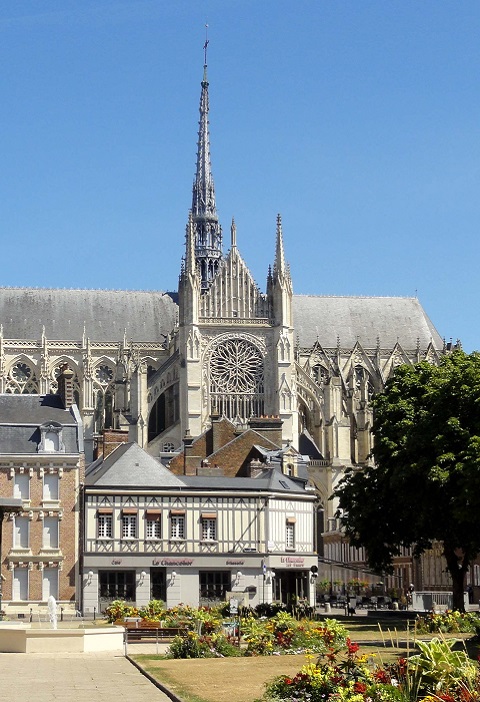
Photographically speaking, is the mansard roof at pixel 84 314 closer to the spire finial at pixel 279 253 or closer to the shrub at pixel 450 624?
the spire finial at pixel 279 253

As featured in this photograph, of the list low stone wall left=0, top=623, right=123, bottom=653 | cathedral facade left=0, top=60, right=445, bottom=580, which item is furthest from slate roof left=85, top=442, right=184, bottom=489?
cathedral facade left=0, top=60, right=445, bottom=580

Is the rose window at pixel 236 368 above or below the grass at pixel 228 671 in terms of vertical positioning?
A: above

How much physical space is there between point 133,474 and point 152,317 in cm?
5631

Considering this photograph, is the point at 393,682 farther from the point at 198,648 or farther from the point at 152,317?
the point at 152,317

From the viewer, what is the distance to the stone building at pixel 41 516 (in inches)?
1650

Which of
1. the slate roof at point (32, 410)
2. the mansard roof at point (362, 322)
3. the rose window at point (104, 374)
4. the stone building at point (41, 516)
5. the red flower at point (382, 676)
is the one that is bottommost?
the red flower at point (382, 676)

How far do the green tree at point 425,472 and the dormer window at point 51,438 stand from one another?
950cm

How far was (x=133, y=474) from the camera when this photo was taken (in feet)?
146

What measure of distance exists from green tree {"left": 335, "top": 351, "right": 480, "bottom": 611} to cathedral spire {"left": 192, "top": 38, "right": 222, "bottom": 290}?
66936 millimetres

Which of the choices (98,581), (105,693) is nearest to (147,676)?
(105,693)

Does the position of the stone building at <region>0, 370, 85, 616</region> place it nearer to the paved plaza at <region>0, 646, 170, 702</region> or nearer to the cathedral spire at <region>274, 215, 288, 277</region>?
the paved plaza at <region>0, 646, 170, 702</region>

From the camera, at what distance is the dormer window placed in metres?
42.9

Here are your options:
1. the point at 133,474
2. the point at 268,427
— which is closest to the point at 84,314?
the point at 268,427

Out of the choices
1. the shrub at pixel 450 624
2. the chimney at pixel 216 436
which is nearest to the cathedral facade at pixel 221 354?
the chimney at pixel 216 436
